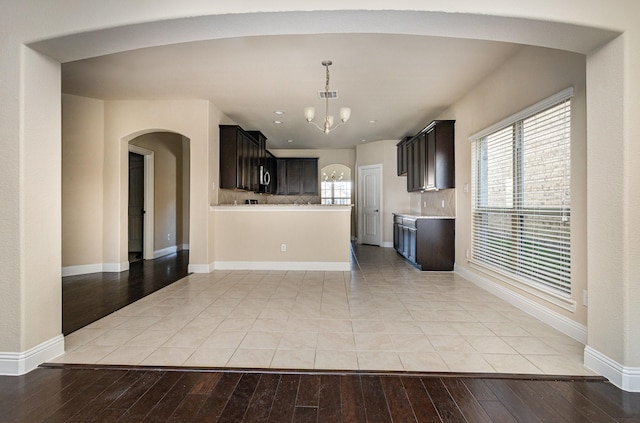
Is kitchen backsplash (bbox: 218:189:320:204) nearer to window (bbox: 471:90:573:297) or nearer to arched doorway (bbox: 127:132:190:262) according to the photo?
arched doorway (bbox: 127:132:190:262)

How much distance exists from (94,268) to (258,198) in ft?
12.5

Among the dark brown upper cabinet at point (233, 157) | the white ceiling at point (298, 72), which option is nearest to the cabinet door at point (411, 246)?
the white ceiling at point (298, 72)

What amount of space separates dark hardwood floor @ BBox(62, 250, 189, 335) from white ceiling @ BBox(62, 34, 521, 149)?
2603mm

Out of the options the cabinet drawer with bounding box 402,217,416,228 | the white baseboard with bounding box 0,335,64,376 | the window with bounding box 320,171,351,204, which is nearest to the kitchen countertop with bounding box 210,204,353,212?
the cabinet drawer with bounding box 402,217,416,228

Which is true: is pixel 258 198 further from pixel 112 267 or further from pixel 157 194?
pixel 112 267

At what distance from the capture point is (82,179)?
16.5 ft

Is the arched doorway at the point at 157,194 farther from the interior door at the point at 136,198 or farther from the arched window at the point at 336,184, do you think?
the arched window at the point at 336,184

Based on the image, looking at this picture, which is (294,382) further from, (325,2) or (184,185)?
(184,185)

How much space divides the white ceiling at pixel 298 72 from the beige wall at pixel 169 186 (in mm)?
2065

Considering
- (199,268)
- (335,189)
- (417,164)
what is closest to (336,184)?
(335,189)

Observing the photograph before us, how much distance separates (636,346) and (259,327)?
2528 mm

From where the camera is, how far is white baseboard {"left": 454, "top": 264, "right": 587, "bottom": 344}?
2.58m

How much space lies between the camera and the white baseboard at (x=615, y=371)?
1891 millimetres

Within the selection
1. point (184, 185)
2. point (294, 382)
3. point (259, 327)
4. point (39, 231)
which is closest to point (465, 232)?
point (259, 327)
